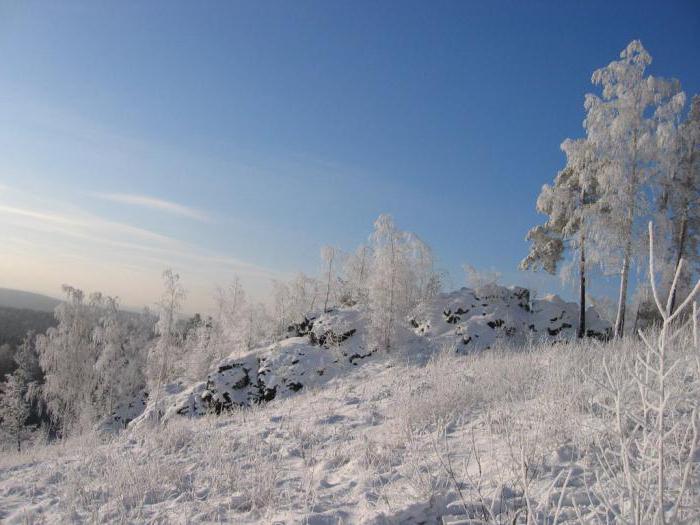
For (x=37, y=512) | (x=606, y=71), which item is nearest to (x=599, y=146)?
(x=606, y=71)

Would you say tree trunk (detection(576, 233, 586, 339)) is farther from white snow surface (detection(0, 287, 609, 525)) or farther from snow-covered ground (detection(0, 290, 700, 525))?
snow-covered ground (detection(0, 290, 700, 525))

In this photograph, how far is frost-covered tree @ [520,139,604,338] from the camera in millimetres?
15781

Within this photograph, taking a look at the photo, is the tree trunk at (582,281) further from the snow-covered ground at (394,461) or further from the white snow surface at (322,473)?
the white snow surface at (322,473)

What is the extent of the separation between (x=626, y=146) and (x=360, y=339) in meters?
13.7

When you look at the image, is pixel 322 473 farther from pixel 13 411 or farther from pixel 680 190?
pixel 13 411

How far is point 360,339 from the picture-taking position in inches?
810

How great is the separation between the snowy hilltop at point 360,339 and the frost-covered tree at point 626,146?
538 centimetres

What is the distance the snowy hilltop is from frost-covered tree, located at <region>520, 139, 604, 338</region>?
2383 millimetres

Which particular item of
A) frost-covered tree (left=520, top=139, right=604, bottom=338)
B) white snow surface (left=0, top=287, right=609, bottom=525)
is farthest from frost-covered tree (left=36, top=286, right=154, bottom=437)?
frost-covered tree (left=520, top=139, right=604, bottom=338)

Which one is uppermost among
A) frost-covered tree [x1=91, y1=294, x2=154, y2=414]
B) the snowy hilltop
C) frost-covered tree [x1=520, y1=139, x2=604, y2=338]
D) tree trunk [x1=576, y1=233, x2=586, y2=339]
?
frost-covered tree [x1=520, y1=139, x2=604, y2=338]

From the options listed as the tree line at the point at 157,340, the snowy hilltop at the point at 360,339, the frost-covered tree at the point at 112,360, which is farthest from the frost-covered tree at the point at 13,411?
the snowy hilltop at the point at 360,339

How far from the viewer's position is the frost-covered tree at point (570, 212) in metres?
15.8

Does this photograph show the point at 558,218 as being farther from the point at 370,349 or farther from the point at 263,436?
the point at 263,436

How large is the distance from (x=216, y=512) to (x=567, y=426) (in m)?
3.56
